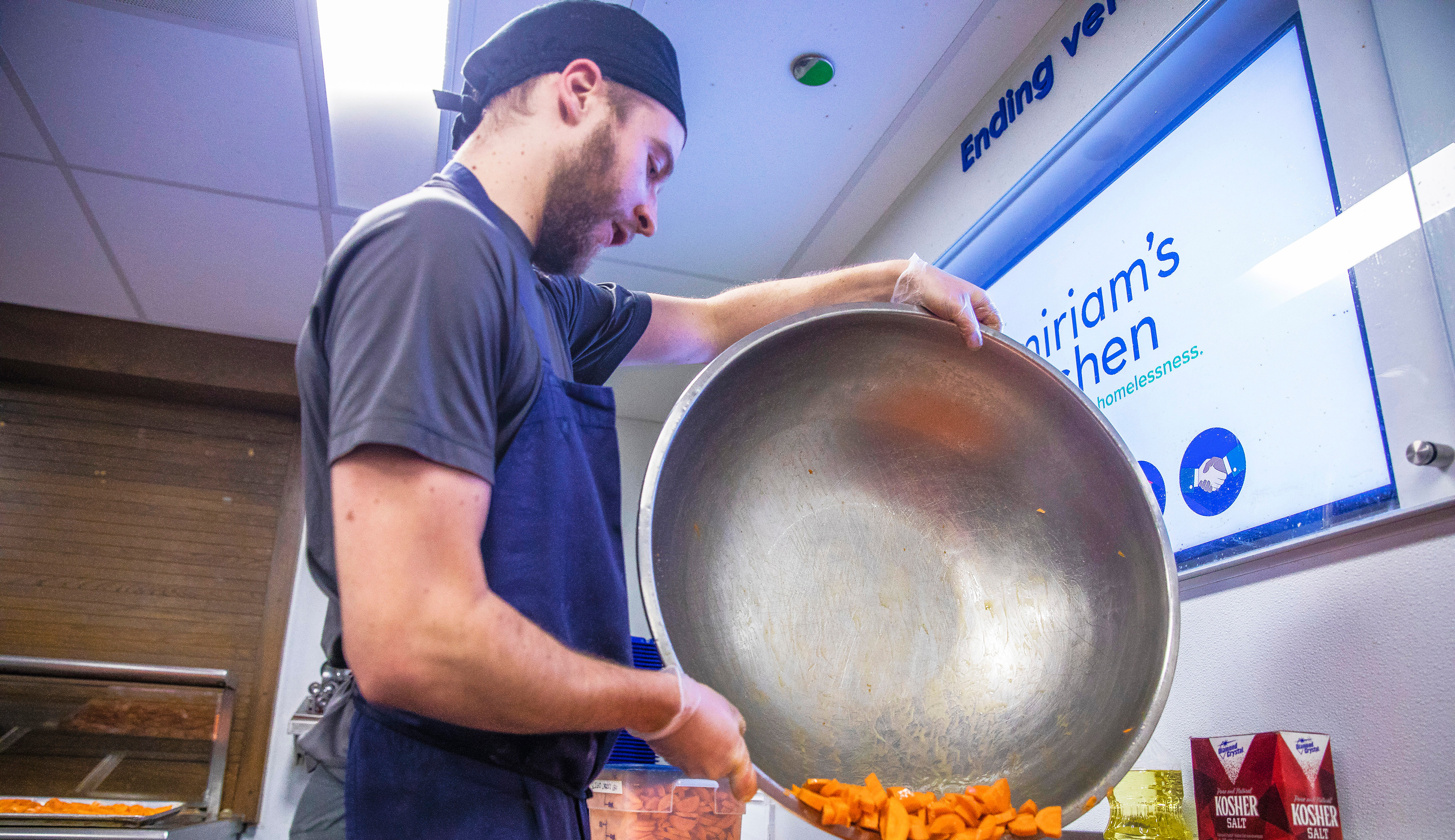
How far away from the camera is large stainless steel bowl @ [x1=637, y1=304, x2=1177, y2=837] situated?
831mm

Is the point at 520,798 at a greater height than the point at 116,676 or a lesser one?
lesser

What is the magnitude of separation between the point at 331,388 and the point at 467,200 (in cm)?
23

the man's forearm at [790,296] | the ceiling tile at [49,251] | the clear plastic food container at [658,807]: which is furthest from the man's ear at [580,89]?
the ceiling tile at [49,251]

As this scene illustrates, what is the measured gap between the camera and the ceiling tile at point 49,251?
102 inches

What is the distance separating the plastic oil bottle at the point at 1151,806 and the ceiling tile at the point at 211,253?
2.54 m

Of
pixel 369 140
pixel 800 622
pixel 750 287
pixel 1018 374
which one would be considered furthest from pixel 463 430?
pixel 369 140

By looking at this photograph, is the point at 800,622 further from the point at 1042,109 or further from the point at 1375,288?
the point at 1042,109

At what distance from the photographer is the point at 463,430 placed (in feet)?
1.98

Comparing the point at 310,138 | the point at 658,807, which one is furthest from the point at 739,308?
the point at 310,138

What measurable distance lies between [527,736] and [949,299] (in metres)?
0.58

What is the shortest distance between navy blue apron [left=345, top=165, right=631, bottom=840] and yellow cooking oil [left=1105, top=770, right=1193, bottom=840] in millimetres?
804

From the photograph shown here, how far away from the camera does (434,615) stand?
1.82 feet

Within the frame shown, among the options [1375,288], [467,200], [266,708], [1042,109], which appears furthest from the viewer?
[266,708]

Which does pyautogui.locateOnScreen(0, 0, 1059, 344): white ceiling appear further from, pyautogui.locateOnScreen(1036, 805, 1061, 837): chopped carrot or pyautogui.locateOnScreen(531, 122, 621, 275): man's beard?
pyautogui.locateOnScreen(1036, 805, 1061, 837): chopped carrot
